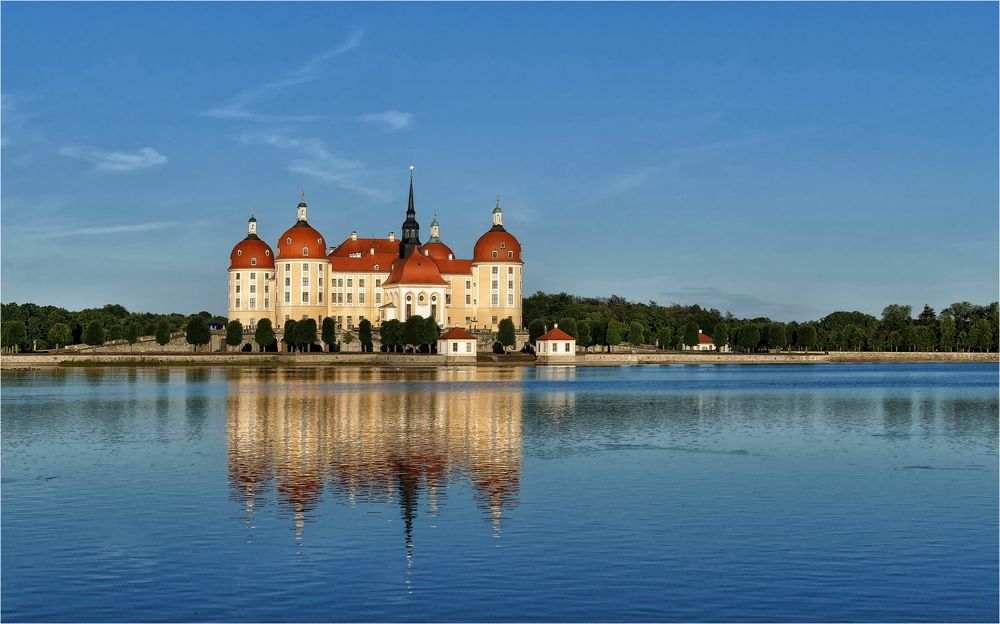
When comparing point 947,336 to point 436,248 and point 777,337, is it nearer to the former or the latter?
point 777,337

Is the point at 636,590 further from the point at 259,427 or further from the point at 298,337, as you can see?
the point at 298,337

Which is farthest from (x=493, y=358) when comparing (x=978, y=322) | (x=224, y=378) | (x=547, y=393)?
(x=978, y=322)

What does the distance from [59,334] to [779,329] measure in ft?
265

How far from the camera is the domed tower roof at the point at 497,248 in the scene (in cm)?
13062

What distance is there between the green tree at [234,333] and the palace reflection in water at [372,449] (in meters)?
57.0

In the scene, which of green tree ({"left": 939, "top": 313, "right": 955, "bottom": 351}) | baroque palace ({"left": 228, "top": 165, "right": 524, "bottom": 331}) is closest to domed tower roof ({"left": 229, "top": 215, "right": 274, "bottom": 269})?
baroque palace ({"left": 228, "top": 165, "right": 524, "bottom": 331})

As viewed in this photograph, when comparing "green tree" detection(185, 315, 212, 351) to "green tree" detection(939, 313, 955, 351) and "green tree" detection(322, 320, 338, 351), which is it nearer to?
"green tree" detection(322, 320, 338, 351)

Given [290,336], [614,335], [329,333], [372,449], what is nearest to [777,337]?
[614,335]

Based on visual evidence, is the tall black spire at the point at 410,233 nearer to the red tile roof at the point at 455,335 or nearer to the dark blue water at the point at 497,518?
the red tile roof at the point at 455,335

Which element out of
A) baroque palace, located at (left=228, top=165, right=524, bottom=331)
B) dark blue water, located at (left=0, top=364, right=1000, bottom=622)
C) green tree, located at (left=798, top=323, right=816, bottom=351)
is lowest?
dark blue water, located at (left=0, top=364, right=1000, bottom=622)

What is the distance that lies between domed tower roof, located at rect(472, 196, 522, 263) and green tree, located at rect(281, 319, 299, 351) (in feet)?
77.9

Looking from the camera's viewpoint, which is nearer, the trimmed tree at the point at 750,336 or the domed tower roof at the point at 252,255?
the domed tower roof at the point at 252,255

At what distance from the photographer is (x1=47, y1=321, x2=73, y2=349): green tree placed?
122062 mm

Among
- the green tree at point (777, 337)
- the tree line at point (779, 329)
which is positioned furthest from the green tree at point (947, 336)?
the green tree at point (777, 337)
